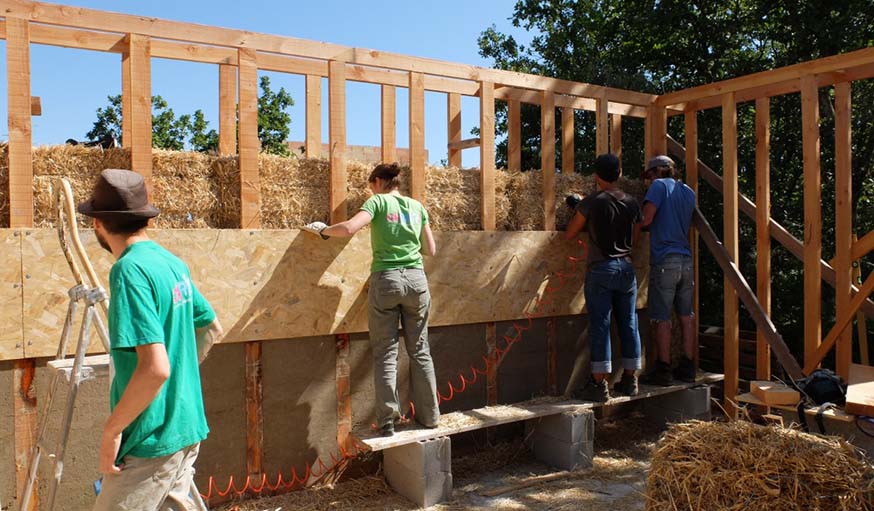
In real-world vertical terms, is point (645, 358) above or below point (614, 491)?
above

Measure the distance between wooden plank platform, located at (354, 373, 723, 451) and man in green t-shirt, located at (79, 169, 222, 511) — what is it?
2175mm

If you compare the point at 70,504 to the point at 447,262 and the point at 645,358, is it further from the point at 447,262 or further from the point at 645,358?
the point at 645,358

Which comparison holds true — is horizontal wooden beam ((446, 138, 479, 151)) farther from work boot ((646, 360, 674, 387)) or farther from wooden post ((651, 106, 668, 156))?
work boot ((646, 360, 674, 387))

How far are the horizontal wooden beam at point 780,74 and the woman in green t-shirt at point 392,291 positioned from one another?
3619 mm

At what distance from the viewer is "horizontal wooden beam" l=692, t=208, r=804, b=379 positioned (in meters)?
6.00

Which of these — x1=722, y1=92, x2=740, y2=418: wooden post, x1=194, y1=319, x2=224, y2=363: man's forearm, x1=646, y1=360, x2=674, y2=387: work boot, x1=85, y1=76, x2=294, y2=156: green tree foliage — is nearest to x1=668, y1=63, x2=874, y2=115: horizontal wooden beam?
x1=722, y1=92, x2=740, y2=418: wooden post

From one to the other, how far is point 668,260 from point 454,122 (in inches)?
122

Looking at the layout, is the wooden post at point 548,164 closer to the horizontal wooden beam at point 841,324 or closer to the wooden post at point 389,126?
the wooden post at point 389,126

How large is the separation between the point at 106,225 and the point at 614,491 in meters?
4.20

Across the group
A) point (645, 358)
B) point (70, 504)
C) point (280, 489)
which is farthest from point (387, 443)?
point (645, 358)

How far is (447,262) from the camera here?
5582mm

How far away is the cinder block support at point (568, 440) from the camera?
5.55 m

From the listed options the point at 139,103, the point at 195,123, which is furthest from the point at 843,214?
the point at 195,123

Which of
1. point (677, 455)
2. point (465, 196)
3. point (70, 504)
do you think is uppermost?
point (465, 196)
